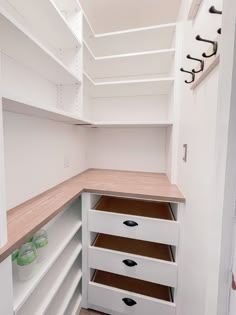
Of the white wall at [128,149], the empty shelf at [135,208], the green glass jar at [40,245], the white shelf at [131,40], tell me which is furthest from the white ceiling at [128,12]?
the green glass jar at [40,245]

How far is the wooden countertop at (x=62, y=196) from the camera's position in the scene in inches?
28.7

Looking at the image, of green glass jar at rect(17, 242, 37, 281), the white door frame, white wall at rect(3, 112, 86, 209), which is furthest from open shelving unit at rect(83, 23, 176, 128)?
green glass jar at rect(17, 242, 37, 281)

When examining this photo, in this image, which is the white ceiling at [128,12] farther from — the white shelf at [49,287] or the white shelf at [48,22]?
the white shelf at [49,287]

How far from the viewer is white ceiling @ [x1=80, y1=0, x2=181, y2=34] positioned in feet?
4.49

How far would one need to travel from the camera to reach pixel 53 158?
1.39 m

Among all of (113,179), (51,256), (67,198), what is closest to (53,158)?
(67,198)

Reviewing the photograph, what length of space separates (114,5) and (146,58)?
47 centimetres

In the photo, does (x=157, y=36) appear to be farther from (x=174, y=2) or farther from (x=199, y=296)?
(x=199, y=296)

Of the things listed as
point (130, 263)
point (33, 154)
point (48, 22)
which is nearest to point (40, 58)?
point (48, 22)

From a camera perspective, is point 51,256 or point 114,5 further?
point 114,5

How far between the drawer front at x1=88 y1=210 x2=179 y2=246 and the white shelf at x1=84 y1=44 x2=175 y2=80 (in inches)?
52.7

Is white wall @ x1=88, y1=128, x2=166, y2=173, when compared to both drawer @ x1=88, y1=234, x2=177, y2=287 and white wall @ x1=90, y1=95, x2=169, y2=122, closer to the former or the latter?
white wall @ x1=90, y1=95, x2=169, y2=122

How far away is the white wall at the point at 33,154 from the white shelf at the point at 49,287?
0.49 metres

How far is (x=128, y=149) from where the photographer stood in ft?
6.59
